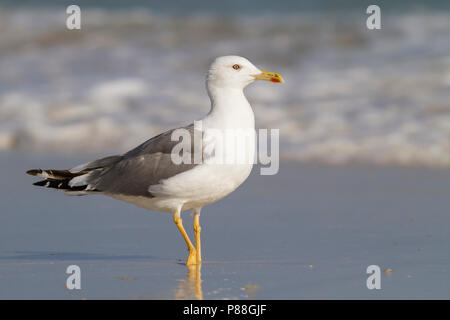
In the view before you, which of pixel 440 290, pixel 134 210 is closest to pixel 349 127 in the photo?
pixel 134 210

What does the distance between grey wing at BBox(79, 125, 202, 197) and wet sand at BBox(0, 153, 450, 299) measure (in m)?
0.43

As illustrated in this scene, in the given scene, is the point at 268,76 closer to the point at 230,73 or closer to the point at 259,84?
the point at 230,73

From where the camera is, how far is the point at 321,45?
1269 cm

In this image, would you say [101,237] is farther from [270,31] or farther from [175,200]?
[270,31]

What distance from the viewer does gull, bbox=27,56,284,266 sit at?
182 inches

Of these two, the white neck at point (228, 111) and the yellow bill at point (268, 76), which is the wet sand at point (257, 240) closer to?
the white neck at point (228, 111)

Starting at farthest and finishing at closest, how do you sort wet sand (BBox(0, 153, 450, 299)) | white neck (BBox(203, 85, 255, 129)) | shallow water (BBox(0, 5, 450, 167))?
shallow water (BBox(0, 5, 450, 167)), white neck (BBox(203, 85, 255, 129)), wet sand (BBox(0, 153, 450, 299))

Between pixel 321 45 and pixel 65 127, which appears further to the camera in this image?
pixel 321 45

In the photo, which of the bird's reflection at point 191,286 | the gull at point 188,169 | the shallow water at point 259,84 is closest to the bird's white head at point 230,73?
the gull at point 188,169

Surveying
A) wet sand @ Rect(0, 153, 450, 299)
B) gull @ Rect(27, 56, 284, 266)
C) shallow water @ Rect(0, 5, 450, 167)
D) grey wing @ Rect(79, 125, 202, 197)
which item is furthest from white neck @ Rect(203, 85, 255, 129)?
shallow water @ Rect(0, 5, 450, 167)

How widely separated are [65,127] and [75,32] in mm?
5317

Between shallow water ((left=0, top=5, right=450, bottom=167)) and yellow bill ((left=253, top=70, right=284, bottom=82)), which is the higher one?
shallow water ((left=0, top=5, right=450, bottom=167))

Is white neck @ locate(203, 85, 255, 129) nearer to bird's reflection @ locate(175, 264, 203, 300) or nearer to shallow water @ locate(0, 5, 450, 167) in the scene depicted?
bird's reflection @ locate(175, 264, 203, 300)

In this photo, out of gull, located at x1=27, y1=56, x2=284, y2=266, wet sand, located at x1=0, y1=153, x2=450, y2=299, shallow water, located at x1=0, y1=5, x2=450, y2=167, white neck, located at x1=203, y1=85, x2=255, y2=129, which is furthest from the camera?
shallow water, located at x1=0, y1=5, x2=450, y2=167
